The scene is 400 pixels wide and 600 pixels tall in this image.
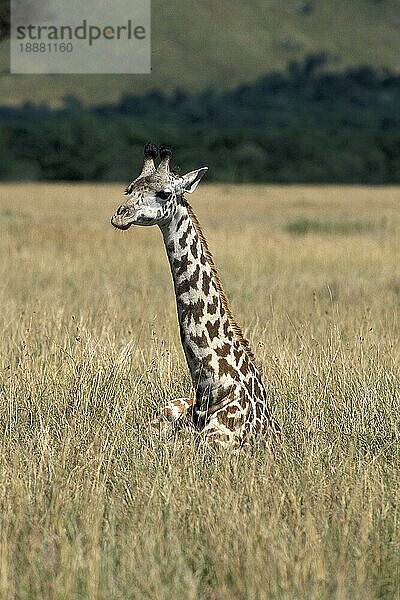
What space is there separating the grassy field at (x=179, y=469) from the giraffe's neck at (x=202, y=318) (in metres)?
0.39

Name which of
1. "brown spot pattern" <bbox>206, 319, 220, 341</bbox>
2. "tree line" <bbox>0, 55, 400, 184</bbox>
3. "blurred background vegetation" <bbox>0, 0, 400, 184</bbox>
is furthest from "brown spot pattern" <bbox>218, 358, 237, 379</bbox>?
"tree line" <bbox>0, 55, 400, 184</bbox>

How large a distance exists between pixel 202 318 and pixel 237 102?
4495 inches

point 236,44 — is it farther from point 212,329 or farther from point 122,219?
point 122,219

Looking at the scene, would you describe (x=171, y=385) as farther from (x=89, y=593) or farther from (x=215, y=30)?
(x=215, y=30)

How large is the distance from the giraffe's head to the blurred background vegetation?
64.0 feet

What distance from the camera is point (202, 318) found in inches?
255

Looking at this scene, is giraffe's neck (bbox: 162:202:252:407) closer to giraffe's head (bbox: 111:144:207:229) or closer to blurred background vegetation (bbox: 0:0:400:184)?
giraffe's head (bbox: 111:144:207:229)

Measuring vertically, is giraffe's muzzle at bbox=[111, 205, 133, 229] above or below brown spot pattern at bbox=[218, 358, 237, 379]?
above

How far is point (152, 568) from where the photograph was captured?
458 cm

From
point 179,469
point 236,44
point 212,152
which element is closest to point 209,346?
point 179,469

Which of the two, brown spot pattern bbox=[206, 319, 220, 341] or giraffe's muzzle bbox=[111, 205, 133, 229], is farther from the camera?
brown spot pattern bbox=[206, 319, 220, 341]

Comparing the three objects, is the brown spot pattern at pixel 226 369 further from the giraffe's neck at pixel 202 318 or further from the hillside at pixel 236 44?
the hillside at pixel 236 44

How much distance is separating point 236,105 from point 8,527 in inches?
4465

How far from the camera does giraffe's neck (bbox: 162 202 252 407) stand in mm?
6426
